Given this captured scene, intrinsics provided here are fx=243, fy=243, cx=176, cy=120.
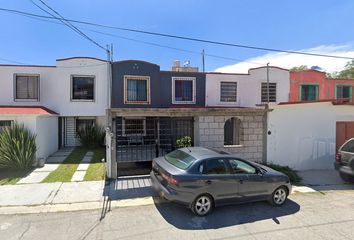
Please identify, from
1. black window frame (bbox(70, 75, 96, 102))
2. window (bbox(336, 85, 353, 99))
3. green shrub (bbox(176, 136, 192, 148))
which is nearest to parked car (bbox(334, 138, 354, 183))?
green shrub (bbox(176, 136, 192, 148))

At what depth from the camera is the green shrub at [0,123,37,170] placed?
944 centimetres

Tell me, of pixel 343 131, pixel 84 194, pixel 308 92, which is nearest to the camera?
pixel 84 194

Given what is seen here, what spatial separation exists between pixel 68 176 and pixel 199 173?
580cm

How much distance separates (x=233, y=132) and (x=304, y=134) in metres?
3.17

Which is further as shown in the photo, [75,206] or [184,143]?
[184,143]

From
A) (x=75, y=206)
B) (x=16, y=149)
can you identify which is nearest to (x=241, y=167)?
(x=75, y=206)

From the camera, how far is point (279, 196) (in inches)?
267

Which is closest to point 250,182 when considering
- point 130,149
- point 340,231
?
point 340,231

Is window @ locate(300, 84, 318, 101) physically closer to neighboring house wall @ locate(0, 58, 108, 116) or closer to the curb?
neighboring house wall @ locate(0, 58, 108, 116)

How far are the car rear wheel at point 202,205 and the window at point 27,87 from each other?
13253 mm

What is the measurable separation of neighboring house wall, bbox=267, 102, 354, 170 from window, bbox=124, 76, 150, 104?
8.75 metres

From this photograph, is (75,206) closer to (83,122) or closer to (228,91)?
(83,122)

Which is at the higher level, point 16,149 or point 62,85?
point 62,85

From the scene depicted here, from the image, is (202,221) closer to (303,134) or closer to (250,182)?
(250,182)
